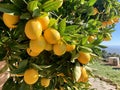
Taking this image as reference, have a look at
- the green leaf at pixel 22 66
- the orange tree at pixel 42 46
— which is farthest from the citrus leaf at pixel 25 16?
the green leaf at pixel 22 66

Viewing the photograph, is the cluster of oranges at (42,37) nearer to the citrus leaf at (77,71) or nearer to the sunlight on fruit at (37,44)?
the sunlight on fruit at (37,44)

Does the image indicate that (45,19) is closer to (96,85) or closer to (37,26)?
(37,26)

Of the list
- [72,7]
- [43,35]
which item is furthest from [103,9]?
[43,35]

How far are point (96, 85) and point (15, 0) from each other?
567cm

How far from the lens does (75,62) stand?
157cm

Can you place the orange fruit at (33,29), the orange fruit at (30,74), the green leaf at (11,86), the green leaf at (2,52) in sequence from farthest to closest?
the green leaf at (11,86), the green leaf at (2,52), the orange fruit at (30,74), the orange fruit at (33,29)

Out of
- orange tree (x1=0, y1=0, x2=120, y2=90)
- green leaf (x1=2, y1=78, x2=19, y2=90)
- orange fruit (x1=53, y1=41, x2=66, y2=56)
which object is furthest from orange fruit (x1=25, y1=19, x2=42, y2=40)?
green leaf (x1=2, y1=78, x2=19, y2=90)

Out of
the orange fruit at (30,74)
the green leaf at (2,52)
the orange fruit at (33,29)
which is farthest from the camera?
the green leaf at (2,52)

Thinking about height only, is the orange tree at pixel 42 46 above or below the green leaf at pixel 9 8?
below

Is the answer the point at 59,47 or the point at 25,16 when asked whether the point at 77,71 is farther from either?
the point at 25,16

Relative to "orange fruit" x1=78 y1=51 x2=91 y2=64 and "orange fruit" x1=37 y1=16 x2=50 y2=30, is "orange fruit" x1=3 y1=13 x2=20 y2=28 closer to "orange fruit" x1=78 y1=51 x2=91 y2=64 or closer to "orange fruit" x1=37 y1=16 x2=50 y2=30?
"orange fruit" x1=37 y1=16 x2=50 y2=30

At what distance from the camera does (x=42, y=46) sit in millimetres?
1370

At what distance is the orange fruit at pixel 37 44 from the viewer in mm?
1353

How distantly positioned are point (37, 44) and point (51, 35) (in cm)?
7
